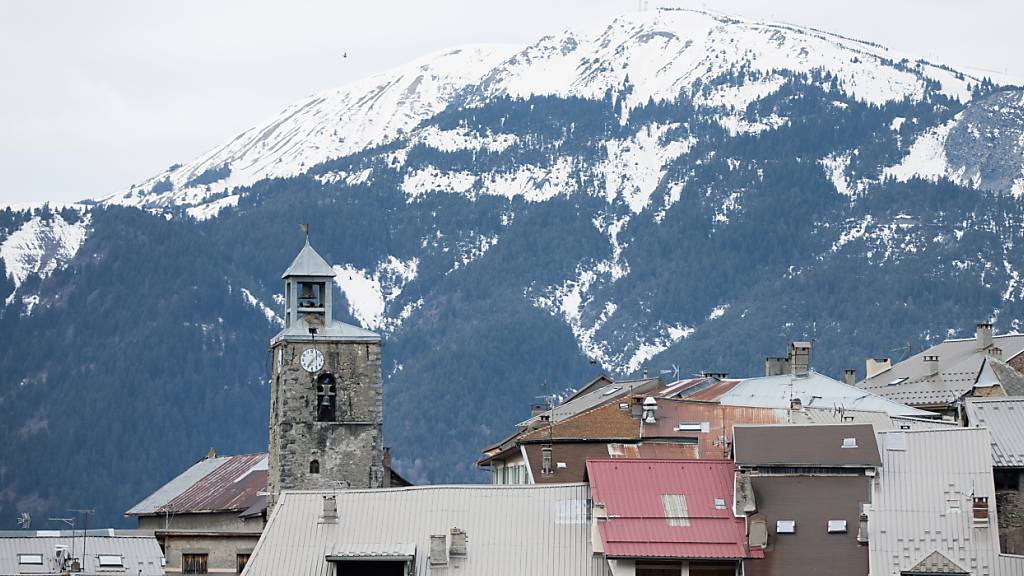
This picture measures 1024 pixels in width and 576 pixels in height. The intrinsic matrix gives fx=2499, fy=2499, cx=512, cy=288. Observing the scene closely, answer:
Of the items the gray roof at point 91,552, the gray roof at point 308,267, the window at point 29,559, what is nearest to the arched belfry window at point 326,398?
the gray roof at point 308,267

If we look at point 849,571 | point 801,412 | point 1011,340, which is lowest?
point 849,571

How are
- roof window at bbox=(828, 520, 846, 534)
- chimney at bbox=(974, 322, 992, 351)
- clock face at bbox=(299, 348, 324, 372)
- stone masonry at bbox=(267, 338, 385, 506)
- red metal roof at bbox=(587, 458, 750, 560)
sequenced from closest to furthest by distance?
red metal roof at bbox=(587, 458, 750, 560) → roof window at bbox=(828, 520, 846, 534) → stone masonry at bbox=(267, 338, 385, 506) → clock face at bbox=(299, 348, 324, 372) → chimney at bbox=(974, 322, 992, 351)

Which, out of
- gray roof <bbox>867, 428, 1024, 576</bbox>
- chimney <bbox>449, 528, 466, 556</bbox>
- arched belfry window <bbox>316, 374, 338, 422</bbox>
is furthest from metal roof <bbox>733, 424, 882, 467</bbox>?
arched belfry window <bbox>316, 374, 338, 422</bbox>

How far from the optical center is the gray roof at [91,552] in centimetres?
10919

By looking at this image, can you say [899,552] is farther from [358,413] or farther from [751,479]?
[358,413]

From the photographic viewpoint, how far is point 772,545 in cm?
8875

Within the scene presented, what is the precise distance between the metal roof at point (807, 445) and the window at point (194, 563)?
129ft

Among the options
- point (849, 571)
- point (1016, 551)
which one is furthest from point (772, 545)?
point (1016, 551)

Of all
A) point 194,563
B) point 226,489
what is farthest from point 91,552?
point 226,489

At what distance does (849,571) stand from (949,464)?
5.89 meters

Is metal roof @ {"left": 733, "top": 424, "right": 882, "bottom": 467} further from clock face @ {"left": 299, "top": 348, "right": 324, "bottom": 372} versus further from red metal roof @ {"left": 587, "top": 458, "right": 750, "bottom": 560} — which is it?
clock face @ {"left": 299, "top": 348, "right": 324, "bottom": 372}

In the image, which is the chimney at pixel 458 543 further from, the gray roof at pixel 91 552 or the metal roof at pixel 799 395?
the metal roof at pixel 799 395

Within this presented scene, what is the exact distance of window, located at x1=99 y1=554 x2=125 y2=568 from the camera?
11201 cm

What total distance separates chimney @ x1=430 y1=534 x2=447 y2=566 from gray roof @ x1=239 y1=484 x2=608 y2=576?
0.26 metres
